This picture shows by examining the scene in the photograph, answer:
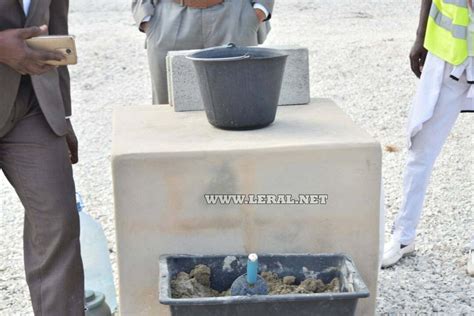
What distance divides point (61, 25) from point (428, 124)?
74.9 inches

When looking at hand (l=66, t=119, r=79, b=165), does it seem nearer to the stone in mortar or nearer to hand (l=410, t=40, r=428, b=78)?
the stone in mortar

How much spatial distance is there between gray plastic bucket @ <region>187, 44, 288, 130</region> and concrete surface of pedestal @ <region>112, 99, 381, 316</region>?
9 centimetres

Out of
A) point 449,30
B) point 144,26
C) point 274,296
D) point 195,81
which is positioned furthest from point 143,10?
point 274,296

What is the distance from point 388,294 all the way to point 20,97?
2.07 meters

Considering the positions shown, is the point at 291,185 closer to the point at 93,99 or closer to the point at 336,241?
the point at 336,241

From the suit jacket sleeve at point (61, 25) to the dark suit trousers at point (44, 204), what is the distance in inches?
10.8

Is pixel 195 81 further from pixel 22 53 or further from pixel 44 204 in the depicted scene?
pixel 22 53

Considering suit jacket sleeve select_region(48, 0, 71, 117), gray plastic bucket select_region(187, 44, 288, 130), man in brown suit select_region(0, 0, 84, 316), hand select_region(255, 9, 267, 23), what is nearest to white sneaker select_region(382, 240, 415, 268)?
gray plastic bucket select_region(187, 44, 288, 130)

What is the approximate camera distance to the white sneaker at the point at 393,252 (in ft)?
13.9

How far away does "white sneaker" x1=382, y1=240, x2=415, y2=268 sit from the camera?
13.9 ft

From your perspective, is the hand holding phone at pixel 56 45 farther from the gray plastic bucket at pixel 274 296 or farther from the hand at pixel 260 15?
the hand at pixel 260 15

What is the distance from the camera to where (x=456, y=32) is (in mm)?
3857

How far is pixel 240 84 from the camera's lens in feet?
10.3

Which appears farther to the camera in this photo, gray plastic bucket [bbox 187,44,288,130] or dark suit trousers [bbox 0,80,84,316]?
gray plastic bucket [bbox 187,44,288,130]
